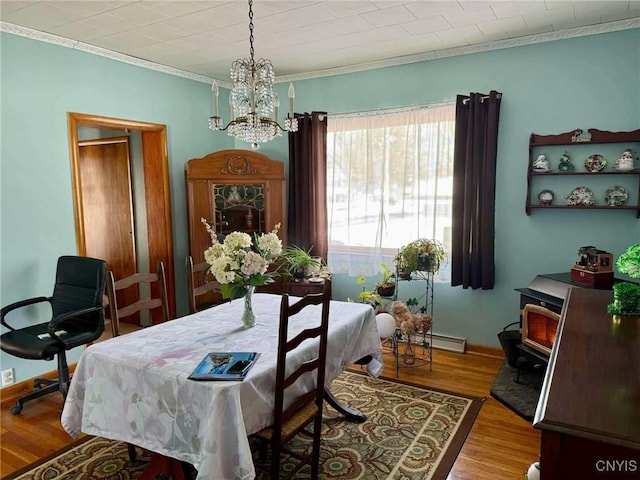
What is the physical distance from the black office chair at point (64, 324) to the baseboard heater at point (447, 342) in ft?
8.94

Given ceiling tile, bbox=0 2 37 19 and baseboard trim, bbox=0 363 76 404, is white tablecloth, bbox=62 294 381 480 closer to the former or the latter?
baseboard trim, bbox=0 363 76 404

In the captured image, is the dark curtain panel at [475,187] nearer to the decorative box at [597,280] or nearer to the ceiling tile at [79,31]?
the decorative box at [597,280]

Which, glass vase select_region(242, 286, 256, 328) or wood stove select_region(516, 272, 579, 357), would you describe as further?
wood stove select_region(516, 272, 579, 357)

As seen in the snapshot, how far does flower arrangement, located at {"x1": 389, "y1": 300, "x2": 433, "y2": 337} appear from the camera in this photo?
3.55 metres

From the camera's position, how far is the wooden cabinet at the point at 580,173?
319 centimetres

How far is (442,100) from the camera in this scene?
3836mm

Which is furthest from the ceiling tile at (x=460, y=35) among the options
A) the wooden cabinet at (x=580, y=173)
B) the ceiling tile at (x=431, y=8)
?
the wooden cabinet at (x=580, y=173)

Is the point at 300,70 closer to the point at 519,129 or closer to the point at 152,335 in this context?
the point at 519,129

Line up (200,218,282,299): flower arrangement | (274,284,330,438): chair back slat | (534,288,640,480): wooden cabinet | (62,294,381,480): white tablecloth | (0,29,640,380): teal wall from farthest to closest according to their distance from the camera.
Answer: (0,29,640,380): teal wall, (200,218,282,299): flower arrangement, (274,284,330,438): chair back slat, (62,294,381,480): white tablecloth, (534,288,640,480): wooden cabinet

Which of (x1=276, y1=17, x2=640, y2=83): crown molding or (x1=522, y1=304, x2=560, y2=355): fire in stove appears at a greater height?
(x1=276, y1=17, x2=640, y2=83): crown molding

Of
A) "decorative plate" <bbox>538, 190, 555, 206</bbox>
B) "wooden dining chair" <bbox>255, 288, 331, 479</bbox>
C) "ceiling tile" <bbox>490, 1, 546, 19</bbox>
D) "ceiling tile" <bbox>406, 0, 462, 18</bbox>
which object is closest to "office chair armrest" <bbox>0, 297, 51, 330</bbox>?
"wooden dining chair" <bbox>255, 288, 331, 479</bbox>

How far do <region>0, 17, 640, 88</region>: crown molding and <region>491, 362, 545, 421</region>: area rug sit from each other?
2.52m

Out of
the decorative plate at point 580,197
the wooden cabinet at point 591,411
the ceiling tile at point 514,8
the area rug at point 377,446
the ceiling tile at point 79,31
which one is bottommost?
the area rug at point 377,446

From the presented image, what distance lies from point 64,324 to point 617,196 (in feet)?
13.6
